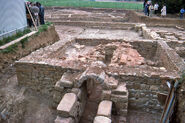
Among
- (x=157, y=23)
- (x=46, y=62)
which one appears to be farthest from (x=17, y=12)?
(x=157, y=23)

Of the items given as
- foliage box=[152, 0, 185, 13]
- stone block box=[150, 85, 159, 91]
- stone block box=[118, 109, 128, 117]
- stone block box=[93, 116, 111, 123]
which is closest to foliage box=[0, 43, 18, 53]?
stone block box=[93, 116, 111, 123]

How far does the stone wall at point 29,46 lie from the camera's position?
6.64 meters

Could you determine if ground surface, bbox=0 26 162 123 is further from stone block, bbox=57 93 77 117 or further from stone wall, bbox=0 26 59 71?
stone block, bbox=57 93 77 117

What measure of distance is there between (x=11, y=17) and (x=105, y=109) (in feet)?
23.9

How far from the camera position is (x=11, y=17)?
8.37 m

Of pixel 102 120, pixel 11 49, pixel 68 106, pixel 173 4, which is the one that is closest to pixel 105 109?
pixel 102 120

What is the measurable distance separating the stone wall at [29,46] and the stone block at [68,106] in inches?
151

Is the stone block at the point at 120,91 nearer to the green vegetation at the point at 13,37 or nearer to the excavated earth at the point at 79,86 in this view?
the excavated earth at the point at 79,86

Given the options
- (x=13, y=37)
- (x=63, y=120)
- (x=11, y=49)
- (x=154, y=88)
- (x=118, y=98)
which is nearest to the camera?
(x=63, y=120)

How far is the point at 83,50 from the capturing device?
9.15m

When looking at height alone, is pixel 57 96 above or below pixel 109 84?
below

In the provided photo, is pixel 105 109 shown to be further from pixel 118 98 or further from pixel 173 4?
pixel 173 4

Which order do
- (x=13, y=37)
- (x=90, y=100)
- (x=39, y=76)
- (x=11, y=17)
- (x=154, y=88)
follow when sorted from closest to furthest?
1. (x=154, y=88)
2. (x=90, y=100)
3. (x=39, y=76)
4. (x=13, y=37)
5. (x=11, y=17)

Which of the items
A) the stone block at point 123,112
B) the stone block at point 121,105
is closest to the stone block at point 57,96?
the stone block at point 121,105
